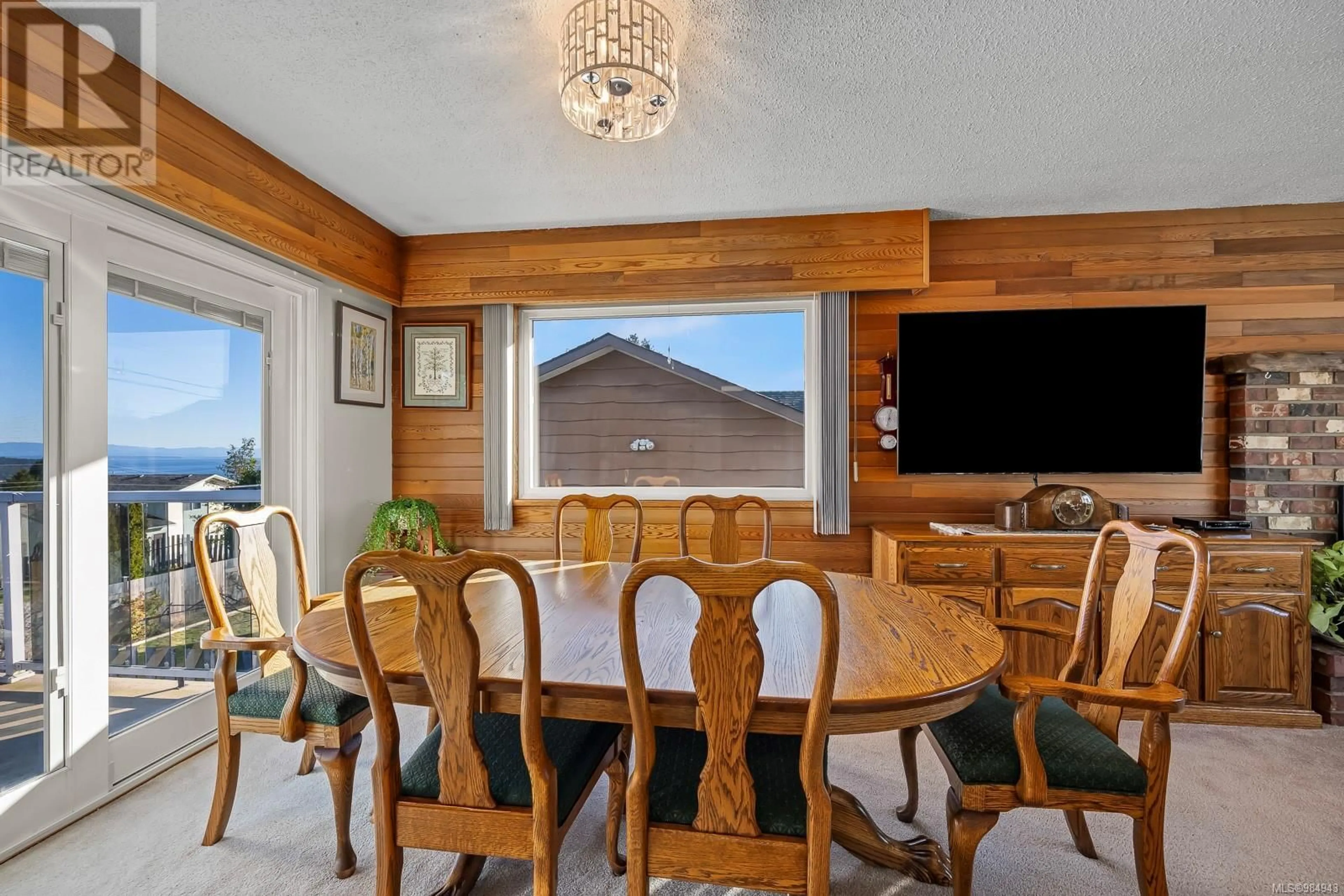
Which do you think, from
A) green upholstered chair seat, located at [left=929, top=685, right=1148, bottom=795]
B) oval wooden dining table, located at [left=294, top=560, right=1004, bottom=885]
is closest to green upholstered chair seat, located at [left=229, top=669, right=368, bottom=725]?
oval wooden dining table, located at [left=294, top=560, right=1004, bottom=885]

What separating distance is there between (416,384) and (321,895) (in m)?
2.72

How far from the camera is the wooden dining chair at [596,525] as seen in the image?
9.38ft

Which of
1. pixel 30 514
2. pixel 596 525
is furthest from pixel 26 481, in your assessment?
pixel 596 525

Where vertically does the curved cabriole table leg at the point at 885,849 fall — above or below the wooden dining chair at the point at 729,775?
below

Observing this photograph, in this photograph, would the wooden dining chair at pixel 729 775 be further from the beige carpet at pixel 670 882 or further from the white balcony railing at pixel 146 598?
the white balcony railing at pixel 146 598

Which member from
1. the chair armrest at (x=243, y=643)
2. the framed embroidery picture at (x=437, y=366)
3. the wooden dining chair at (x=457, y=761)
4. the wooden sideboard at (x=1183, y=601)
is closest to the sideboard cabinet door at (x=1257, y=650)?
the wooden sideboard at (x=1183, y=601)

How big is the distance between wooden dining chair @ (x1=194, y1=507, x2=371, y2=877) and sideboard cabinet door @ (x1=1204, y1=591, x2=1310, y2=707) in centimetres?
353

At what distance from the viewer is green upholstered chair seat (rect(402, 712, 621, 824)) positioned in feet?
4.59

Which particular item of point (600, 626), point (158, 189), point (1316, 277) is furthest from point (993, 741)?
point (1316, 277)

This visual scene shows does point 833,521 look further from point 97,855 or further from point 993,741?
point 97,855

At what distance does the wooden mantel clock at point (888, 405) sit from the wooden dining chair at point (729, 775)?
2.33 meters

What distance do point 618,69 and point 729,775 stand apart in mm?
1721

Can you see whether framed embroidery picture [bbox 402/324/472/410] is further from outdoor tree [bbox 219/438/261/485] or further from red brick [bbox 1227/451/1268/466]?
red brick [bbox 1227/451/1268/466]

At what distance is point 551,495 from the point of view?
3.85m
